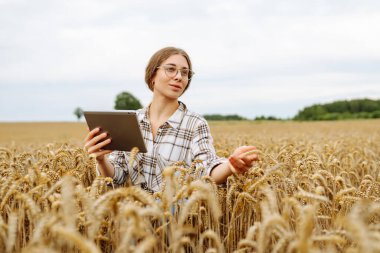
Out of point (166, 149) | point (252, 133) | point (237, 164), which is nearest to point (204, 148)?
point (166, 149)

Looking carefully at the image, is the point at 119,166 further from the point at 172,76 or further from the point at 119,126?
the point at 172,76

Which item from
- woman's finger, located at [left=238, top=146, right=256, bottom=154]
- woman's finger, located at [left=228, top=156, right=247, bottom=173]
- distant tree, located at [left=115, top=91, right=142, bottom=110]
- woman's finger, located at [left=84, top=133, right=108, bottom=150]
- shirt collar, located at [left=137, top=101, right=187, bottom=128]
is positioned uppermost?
distant tree, located at [left=115, top=91, right=142, bottom=110]

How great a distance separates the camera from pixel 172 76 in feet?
12.0

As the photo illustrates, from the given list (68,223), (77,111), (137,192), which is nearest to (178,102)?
(137,192)

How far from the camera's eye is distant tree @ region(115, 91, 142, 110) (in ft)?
226

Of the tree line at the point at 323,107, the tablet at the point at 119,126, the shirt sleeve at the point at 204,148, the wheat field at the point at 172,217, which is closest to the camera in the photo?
the wheat field at the point at 172,217

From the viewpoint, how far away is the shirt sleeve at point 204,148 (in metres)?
3.26

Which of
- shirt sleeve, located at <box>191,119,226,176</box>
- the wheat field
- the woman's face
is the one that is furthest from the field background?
the wheat field

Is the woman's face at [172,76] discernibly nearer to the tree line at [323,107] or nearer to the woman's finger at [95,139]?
the woman's finger at [95,139]

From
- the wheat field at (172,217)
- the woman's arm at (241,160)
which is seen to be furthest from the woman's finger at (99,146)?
the woman's arm at (241,160)

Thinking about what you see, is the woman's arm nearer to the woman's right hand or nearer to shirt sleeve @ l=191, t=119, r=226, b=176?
shirt sleeve @ l=191, t=119, r=226, b=176

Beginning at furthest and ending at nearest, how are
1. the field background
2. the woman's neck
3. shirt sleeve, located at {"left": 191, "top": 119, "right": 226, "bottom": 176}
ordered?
→ the field background, the woman's neck, shirt sleeve, located at {"left": 191, "top": 119, "right": 226, "bottom": 176}

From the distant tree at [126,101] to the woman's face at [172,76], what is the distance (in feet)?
215

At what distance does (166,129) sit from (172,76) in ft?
1.69
